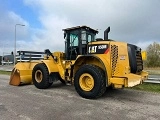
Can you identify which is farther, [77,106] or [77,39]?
[77,39]

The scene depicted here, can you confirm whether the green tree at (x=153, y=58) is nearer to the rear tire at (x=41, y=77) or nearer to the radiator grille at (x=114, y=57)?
the rear tire at (x=41, y=77)

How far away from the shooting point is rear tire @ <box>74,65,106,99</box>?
24.2ft

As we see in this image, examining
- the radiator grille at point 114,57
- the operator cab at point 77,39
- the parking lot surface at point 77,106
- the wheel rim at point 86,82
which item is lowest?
the parking lot surface at point 77,106

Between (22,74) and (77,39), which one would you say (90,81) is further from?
(22,74)

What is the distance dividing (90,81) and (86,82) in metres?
0.20

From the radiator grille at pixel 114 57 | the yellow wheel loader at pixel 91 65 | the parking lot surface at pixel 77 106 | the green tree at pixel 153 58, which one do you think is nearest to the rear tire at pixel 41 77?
the yellow wheel loader at pixel 91 65

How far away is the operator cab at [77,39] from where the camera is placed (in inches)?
348

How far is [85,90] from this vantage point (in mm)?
7758

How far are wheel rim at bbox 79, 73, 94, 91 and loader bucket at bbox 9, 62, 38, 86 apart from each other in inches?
152

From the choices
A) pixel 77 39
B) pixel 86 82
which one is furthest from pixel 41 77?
pixel 86 82

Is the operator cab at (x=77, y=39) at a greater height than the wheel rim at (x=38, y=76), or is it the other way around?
the operator cab at (x=77, y=39)

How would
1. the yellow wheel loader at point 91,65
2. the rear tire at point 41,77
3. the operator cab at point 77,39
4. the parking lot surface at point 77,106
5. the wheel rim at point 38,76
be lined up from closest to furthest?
the parking lot surface at point 77,106, the yellow wheel loader at point 91,65, the operator cab at point 77,39, the rear tire at point 41,77, the wheel rim at point 38,76

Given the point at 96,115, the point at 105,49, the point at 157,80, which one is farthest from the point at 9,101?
the point at 157,80

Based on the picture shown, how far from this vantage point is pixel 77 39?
9.08m
